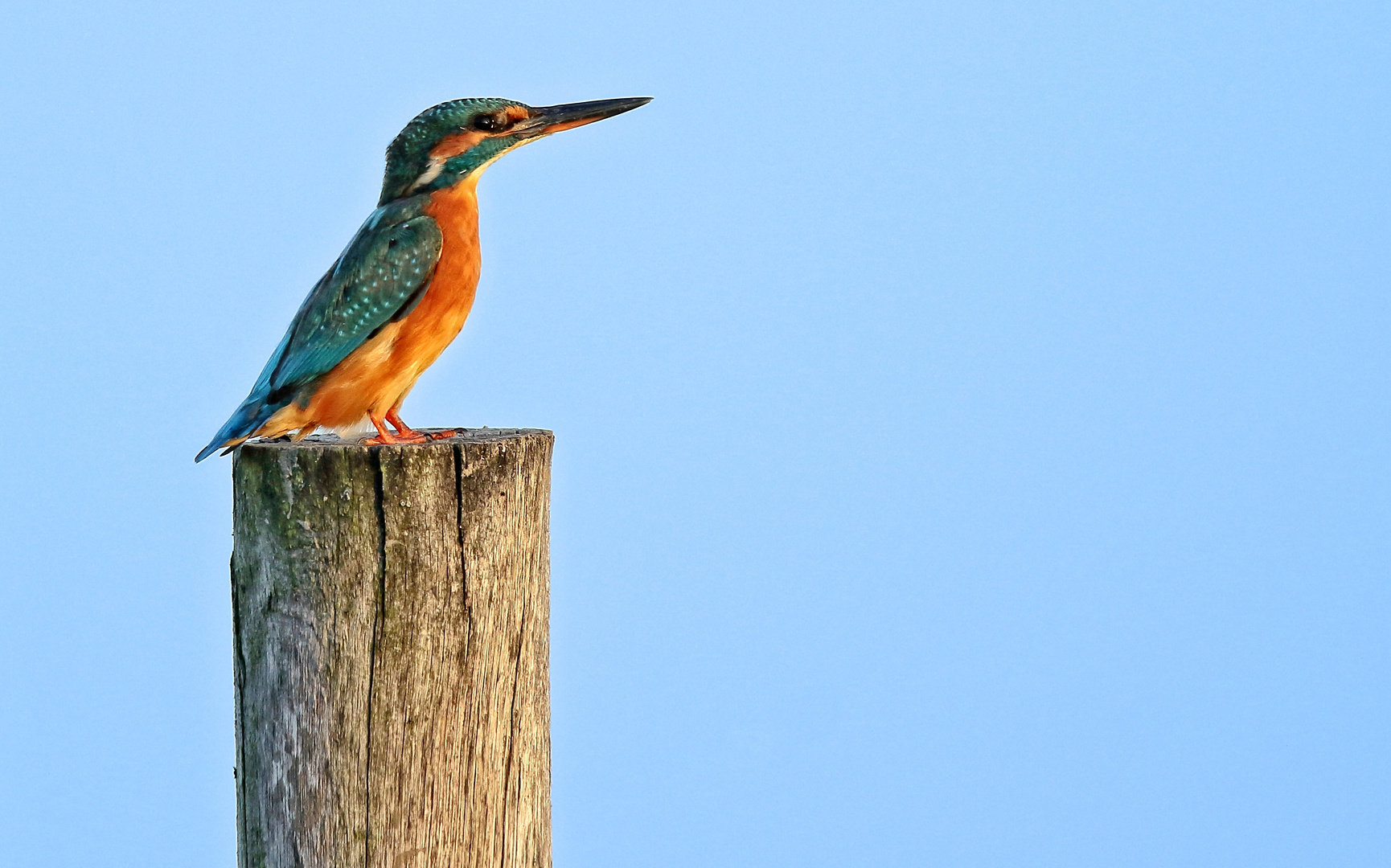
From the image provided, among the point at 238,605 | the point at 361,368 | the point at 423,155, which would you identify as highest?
the point at 423,155

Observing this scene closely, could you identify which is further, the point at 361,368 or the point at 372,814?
the point at 361,368

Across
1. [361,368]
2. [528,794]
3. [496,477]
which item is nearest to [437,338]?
[361,368]

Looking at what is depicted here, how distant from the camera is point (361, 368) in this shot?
3.80m

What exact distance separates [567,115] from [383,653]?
1952 mm

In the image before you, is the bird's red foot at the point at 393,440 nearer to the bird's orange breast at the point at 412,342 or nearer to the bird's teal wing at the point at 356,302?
the bird's orange breast at the point at 412,342

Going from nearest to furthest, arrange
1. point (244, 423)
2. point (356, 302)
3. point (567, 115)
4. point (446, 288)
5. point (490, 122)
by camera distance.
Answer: point (244, 423) → point (356, 302) → point (446, 288) → point (490, 122) → point (567, 115)

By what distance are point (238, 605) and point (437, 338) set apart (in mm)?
1060

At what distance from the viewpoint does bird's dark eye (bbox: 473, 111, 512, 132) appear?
4.00 metres

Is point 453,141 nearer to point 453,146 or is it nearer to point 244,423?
point 453,146

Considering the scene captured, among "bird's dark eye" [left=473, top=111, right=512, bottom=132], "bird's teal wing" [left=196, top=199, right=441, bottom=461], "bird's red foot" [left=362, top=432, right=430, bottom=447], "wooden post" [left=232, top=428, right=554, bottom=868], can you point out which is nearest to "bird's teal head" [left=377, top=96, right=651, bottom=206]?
"bird's dark eye" [left=473, top=111, right=512, bottom=132]

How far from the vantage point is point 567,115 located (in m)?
4.15

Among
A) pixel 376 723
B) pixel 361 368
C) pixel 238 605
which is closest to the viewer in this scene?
pixel 376 723

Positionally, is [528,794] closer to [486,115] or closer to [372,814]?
[372,814]

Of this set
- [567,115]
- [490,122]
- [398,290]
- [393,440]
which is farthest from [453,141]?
[393,440]
